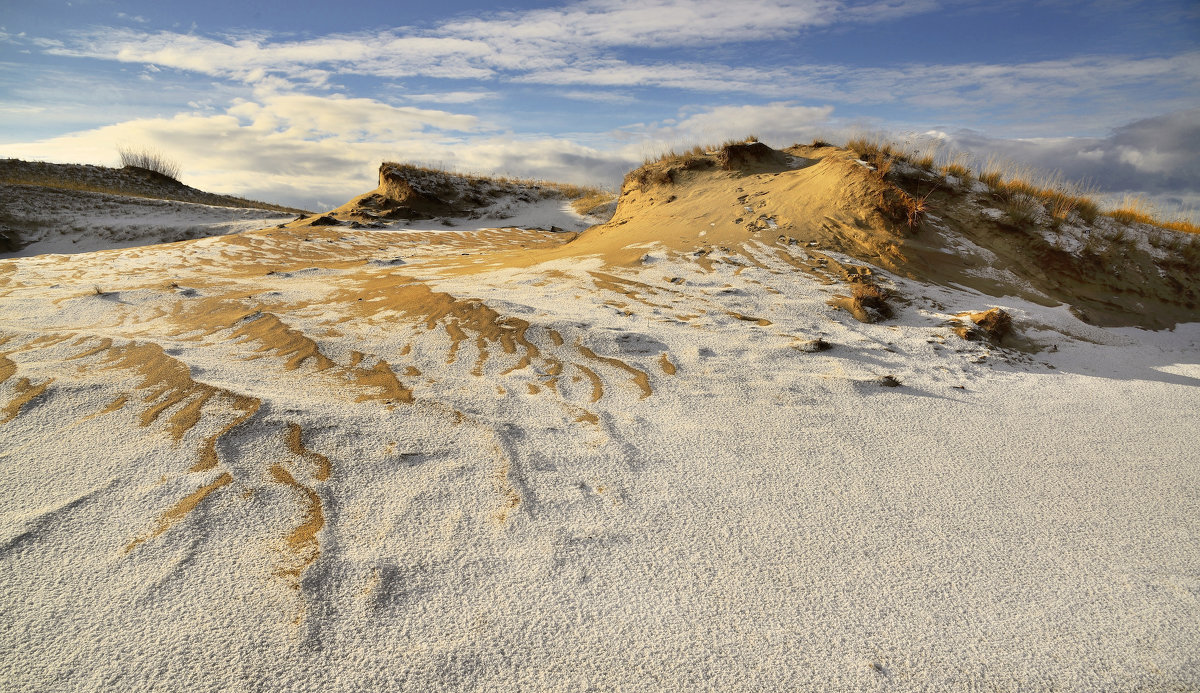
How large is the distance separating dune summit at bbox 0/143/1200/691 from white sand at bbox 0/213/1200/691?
13mm

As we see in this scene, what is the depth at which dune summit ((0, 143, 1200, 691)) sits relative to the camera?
5.19 feet

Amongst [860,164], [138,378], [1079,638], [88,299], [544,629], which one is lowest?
[1079,638]

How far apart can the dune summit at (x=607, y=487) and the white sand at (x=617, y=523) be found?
0.5 inches

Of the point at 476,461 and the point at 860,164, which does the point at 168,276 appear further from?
the point at 860,164

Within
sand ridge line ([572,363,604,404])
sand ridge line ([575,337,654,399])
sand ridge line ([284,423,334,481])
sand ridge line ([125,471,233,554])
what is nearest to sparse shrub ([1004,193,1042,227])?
sand ridge line ([575,337,654,399])

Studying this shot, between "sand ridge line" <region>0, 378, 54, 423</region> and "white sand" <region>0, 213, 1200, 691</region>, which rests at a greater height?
"sand ridge line" <region>0, 378, 54, 423</region>

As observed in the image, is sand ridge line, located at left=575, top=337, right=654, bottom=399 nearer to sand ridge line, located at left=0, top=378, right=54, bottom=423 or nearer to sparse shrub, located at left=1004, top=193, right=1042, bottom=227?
sand ridge line, located at left=0, top=378, right=54, bottom=423

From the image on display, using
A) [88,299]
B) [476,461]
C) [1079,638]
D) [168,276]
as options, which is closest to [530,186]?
[168,276]

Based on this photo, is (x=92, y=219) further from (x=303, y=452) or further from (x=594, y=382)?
(x=594, y=382)

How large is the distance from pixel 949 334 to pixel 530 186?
16.1 metres

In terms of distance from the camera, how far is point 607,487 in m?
2.31

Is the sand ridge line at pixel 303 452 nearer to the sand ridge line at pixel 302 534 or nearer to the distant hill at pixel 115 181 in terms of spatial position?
the sand ridge line at pixel 302 534

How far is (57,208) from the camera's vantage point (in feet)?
49.3

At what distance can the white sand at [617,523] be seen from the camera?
1.56 metres
